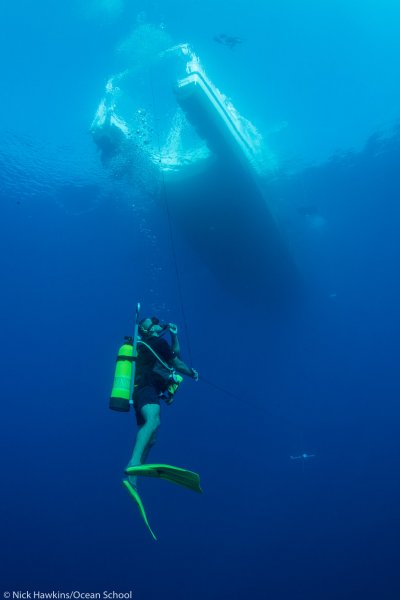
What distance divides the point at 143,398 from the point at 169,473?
1042 mm

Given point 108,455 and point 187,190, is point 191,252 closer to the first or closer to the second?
point 187,190

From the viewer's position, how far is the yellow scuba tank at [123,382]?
15.8 ft

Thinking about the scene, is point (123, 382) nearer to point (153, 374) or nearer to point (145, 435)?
point (153, 374)

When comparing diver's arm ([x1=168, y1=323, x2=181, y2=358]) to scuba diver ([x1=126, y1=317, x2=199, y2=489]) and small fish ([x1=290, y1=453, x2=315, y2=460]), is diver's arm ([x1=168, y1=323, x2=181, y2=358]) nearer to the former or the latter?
scuba diver ([x1=126, y1=317, x2=199, y2=489])

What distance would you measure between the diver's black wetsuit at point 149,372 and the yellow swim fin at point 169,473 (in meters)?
0.87

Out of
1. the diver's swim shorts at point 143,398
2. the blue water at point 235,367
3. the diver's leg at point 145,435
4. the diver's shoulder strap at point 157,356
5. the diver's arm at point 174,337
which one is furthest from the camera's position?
the blue water at point 235,367

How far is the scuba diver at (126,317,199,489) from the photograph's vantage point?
4828mm

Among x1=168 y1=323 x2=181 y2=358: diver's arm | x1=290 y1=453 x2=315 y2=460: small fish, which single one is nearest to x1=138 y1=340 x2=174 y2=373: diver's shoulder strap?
x1=168 y1=323 x2=181 y2=358: diver's arm

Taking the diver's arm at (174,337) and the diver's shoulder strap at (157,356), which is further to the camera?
the diver's arm at (174,337)

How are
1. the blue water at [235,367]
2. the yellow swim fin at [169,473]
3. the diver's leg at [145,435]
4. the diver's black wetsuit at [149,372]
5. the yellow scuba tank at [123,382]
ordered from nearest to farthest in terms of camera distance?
the yellow swim fin at [169,473] < the diver's leg at [145,435] < the yellow scuba tank at [123,382] < the diver's black wetsuit at [149,372] < the blue water at [235,367]

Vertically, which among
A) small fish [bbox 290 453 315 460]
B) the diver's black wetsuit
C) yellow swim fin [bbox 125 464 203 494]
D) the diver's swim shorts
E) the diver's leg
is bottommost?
small fish [bbox 290 453 315 460]

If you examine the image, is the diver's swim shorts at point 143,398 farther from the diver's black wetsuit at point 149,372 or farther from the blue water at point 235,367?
the blue water at point 235,367

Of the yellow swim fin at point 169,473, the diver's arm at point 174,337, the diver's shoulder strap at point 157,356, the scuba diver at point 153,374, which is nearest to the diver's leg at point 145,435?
the scuba diver at point 153,374

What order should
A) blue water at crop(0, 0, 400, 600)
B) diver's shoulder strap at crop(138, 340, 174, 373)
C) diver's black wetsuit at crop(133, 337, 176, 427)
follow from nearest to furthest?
diver's black wetsuit at crop(133, 337, 176, 427) < diver's shoulder strap at crop(138, 340, 174, 373) < blue water at crop(0, 0, 400, 600)
